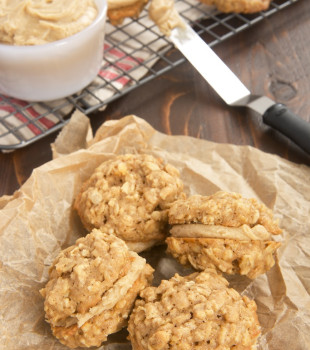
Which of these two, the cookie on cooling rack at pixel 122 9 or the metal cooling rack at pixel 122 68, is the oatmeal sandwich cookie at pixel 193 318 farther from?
the cookie on cooling rack at pixel 122 9

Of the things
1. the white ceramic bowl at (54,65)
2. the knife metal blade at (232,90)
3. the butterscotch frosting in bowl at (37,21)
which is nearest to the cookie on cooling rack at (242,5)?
the knife metal blade at (232,90)

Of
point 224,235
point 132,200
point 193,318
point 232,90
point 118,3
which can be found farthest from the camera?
point 118,3

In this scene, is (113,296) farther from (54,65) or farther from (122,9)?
(122,9)

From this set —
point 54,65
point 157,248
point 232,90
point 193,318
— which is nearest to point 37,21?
point 54,65

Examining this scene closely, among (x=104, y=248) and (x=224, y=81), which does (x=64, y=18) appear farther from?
(x=104, y=248)

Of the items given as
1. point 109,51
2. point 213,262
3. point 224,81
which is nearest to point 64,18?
point 109,51
